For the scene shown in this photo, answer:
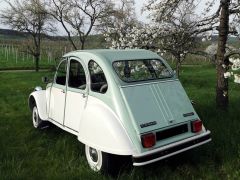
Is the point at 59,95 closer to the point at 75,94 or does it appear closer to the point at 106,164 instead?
the point at 75,94

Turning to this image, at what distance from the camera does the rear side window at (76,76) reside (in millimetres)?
6801

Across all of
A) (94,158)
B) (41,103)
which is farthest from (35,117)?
(94,158)

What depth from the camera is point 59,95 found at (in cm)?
738

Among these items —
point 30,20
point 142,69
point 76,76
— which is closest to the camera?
point 142,69

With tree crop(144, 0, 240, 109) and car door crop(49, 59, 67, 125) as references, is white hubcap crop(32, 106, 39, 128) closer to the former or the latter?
car door crop(49, 59, 67, 125)

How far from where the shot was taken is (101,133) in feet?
18.3

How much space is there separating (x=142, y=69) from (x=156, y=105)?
3.55 feet

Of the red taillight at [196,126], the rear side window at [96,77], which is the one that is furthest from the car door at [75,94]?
the red taillight at [196,126]

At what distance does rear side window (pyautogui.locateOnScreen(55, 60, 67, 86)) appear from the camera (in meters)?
7.38

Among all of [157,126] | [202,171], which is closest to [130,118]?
[157,126]

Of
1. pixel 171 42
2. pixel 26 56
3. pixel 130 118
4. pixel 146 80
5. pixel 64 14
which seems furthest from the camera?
pixel 26 56

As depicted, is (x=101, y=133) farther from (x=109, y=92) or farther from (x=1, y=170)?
(x=1, y=170)

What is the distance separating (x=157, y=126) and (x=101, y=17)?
23.7 meters

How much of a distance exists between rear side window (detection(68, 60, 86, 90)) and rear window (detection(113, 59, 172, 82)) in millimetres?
815
